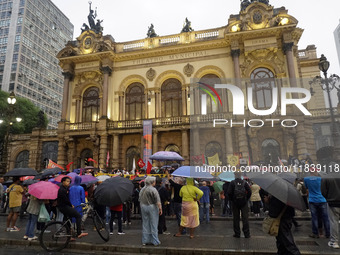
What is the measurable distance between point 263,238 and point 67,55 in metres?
27.0

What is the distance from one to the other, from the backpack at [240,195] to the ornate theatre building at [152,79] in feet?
45.8

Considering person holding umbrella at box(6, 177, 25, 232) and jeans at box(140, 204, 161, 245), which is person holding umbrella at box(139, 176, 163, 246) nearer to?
jeans at box(140, 204, 161, 245)

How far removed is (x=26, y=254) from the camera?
20.8 ft

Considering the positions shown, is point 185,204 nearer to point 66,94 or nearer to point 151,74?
point 151,74

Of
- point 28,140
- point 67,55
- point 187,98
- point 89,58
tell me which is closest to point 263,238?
point 187,98

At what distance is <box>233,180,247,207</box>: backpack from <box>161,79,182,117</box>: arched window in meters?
18.0

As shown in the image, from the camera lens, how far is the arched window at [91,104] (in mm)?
27016

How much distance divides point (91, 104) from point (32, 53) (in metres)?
45.9

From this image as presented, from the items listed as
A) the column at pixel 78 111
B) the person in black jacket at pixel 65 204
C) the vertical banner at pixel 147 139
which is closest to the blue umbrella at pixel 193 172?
the person in black jacket at pixel 65 204

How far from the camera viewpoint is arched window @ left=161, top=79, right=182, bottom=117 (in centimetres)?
2540

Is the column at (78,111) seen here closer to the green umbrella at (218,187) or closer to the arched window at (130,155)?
the arched window at (130,155)

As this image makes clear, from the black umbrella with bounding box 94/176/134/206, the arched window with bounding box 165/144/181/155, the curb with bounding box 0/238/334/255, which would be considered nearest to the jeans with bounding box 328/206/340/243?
the curb with bounding box 0/238/334/255

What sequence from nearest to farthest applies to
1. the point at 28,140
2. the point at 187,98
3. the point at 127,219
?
the point at 127,219
the point at 187,98
the point at 28,140

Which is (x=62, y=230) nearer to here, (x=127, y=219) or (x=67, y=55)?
(x=127, y=219)
